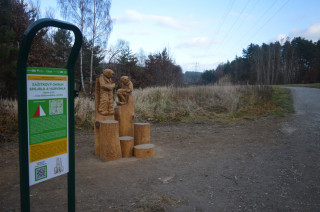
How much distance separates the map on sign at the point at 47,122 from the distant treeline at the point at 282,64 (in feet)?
108

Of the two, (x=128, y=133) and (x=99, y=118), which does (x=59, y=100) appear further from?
(x=128, y=133)

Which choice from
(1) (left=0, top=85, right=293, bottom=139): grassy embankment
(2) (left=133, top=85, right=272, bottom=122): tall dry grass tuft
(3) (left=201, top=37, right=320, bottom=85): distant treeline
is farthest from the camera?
(3) (left=201, top=37, right=320, bottom=85): distant treeline

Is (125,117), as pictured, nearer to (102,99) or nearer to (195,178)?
(102,99)

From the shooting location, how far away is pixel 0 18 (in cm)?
816

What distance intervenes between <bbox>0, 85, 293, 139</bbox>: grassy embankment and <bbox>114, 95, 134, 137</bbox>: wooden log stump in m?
3.13

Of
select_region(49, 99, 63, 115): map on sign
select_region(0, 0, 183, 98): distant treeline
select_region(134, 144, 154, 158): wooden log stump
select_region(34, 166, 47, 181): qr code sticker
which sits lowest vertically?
select_region(134, 144, 154, 158): wooden log stump

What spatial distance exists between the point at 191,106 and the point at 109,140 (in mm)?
6549

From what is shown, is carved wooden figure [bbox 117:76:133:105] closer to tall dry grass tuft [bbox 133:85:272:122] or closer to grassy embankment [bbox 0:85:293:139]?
grassy embankment [bbox 0:85:293:139]

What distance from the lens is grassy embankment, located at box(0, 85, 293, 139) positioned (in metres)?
7.78

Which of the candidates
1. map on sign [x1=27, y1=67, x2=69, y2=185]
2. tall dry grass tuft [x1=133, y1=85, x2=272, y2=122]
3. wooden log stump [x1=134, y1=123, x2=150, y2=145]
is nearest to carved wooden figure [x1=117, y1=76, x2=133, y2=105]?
wooden log stump [x1=134, y1=123, x2=150, y2=145]

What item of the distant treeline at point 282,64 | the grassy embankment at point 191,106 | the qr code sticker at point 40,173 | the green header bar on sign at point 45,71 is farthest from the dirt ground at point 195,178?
the distant treeline at point 282,64

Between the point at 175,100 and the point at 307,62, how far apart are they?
3482cm

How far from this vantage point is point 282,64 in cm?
3938

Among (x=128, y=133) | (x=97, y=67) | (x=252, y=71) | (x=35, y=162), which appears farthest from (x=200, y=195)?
(x=252, y=71)
